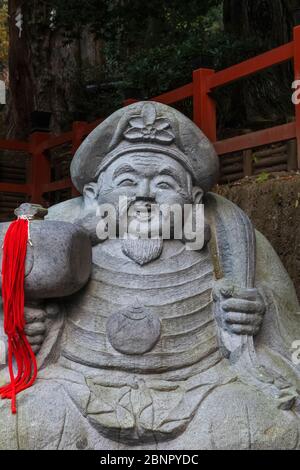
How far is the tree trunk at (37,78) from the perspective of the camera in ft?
33.3

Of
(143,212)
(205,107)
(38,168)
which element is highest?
(38,168)

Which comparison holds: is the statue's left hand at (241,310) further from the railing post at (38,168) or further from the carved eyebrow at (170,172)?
the railing post at (38,168)

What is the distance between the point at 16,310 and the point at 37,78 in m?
8.17

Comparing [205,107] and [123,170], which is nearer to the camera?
[123,170]

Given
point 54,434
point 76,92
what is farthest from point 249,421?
point 76,92

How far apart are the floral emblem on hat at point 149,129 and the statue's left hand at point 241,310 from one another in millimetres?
808

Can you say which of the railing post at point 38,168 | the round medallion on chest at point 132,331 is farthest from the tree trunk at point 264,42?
the round medallion on chest at point 132,331

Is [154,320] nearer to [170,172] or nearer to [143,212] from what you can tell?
[143,212]

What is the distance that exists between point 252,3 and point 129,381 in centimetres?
652

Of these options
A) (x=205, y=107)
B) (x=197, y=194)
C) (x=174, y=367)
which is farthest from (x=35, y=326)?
(x=205, y=107)

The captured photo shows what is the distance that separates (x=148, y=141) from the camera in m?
3.36

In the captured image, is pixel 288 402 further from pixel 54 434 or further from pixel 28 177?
pixel 28 177

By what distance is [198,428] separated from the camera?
2.81 metres

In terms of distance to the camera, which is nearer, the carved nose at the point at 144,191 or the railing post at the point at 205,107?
the carved nose at the point at 144,191
